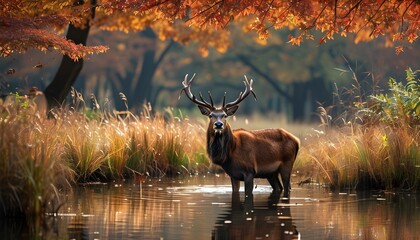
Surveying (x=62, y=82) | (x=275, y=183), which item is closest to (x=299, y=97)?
(x=62, y=82)

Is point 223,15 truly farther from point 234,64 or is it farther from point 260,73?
point 234,64

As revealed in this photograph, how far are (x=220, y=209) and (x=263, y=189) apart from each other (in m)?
4.03

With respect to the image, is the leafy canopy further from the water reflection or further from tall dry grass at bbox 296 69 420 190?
the water reflection

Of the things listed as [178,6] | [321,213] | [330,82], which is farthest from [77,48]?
[330,82]

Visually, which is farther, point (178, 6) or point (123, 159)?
point (123, 159)

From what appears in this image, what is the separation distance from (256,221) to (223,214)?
2.99ft

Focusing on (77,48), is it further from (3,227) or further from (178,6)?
(3,227)

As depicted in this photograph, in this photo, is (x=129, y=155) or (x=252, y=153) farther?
(x=129, y=155)

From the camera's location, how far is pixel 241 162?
1767 centimetres

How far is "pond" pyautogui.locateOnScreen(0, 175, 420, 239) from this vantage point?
40.3 ft

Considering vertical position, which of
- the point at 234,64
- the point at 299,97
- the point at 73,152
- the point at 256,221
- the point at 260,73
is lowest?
the point at 256,221

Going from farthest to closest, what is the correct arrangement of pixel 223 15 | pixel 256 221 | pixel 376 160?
pixel 376 160
pixel 223 15
pixel 256 221

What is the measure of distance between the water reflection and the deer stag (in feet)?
3.74

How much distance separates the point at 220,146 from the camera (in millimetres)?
17484
